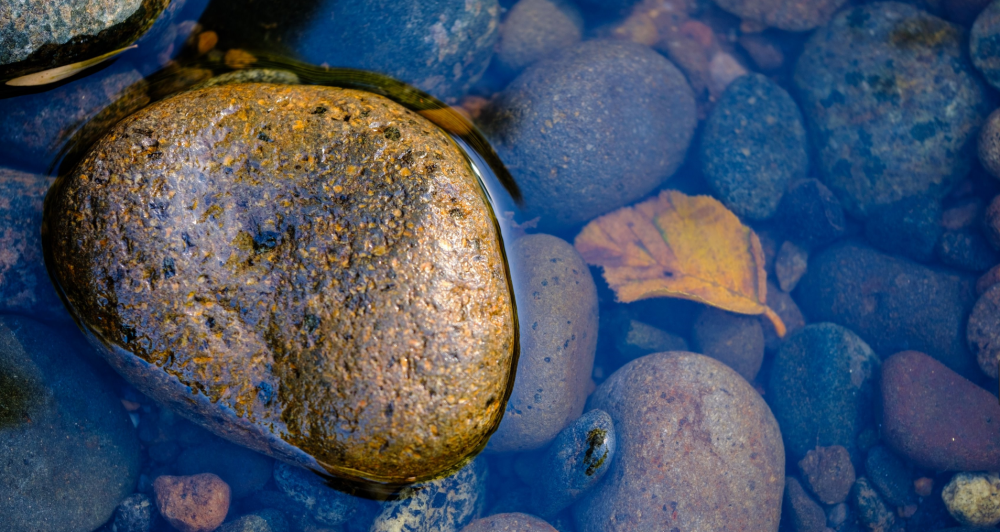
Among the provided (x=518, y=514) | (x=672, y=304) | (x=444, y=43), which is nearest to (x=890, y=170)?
(x=672, y=304)

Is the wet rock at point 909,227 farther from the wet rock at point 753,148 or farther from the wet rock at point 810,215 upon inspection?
the wet rock at point 753,148

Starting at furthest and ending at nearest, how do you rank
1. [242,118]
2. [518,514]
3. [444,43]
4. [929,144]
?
[929,144], [444,43], [518,514], [242,118]

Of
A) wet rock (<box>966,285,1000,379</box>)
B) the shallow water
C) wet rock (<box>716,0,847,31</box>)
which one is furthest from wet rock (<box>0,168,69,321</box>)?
wet rock (<box>966,285,1000,379</box>)

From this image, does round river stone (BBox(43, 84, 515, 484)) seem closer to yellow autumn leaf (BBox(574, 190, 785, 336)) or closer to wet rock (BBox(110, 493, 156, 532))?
wet rock (BBox(110, 493, 156, 532))

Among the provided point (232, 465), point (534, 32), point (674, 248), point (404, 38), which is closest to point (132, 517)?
point (232, 465)

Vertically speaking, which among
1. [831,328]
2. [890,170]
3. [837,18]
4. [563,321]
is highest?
[837,18]

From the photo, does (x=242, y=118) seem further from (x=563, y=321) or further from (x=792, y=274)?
(x=792, y=274)

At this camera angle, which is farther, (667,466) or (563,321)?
(563,321)

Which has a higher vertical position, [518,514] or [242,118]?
[242,118]
